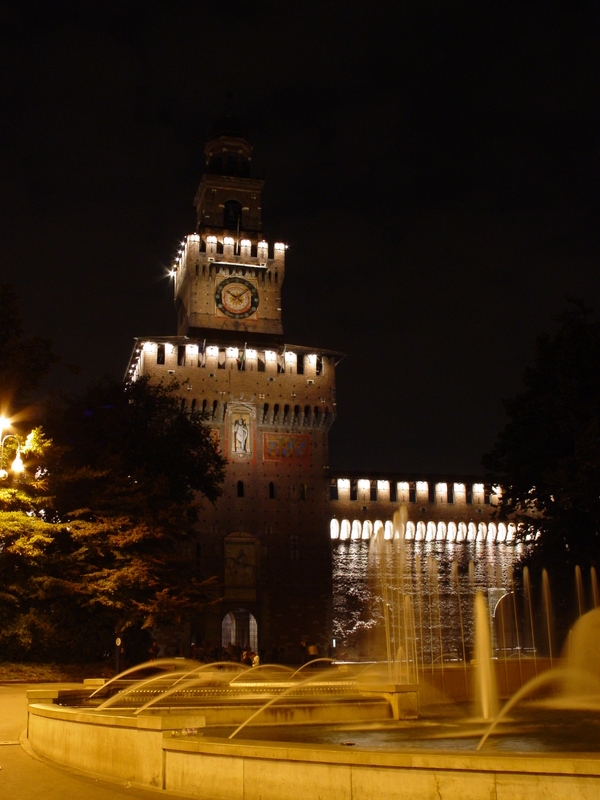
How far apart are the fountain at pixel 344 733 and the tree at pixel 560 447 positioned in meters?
4.47

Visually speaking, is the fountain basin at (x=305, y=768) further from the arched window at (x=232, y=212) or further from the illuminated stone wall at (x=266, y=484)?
the arched window at (x=232, y=212)

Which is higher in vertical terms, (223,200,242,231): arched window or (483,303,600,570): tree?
(223,200,242,231): arched window

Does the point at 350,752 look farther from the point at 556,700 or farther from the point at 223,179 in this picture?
the point at 223,179

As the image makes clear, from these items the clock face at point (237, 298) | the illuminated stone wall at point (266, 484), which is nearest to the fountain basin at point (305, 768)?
the illuminated stone wall at point (266, 484)

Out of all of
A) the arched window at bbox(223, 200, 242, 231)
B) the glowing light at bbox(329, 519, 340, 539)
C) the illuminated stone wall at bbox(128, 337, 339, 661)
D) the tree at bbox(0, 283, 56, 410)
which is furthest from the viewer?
the arched window at bbox(223, 200, 242, 231)

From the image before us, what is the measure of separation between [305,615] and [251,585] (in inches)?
115

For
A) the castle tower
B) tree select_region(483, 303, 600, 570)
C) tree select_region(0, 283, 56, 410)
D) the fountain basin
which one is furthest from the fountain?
the castle tower

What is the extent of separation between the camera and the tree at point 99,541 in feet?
72.5

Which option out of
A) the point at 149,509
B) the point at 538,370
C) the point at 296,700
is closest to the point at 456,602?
the point at 538,370

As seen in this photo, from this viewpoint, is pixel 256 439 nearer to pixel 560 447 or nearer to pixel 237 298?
pixel 237 298

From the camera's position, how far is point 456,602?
4284cm

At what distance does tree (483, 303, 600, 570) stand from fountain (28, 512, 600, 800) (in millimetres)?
4472

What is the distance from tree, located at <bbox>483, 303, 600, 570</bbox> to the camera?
24422 mm

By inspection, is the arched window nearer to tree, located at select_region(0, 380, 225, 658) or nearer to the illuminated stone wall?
the illuminated stone wall
